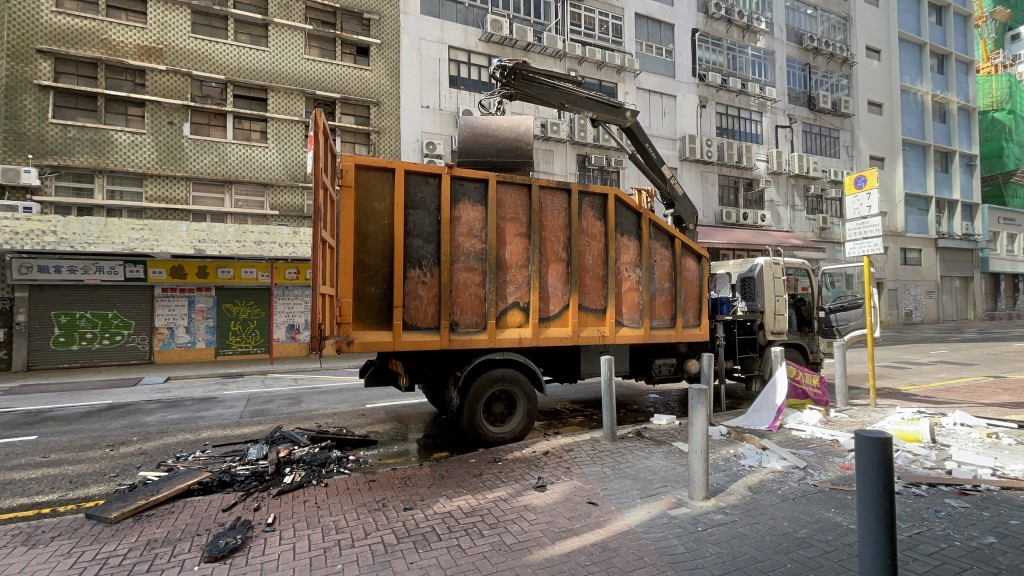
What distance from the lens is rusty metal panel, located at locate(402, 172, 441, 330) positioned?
17.6 feet

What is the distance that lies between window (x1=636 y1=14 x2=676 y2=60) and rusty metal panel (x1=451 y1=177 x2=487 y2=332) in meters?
22.6

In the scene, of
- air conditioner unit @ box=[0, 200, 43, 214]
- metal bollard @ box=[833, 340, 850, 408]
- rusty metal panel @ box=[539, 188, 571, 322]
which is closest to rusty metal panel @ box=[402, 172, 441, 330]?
rusty metal panel @ box=[539, 188, 571, 322]

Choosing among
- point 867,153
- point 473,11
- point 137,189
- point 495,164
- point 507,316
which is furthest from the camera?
point 867,153

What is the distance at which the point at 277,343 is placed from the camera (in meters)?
17.6

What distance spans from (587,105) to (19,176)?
15930 mm

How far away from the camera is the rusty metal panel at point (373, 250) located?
5141 millimetres

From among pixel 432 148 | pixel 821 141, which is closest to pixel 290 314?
pixel 432 148

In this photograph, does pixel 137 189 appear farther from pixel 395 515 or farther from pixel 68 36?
Answer: pixel 395 515

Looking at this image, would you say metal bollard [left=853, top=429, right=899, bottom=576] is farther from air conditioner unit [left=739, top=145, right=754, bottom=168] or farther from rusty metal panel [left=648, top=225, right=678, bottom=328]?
air conditioner unit [left=739, top=145, right=754, bottom=168]

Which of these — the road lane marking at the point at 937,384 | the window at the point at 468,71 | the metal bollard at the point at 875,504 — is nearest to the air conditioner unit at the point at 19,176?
the window at the point at 468,71

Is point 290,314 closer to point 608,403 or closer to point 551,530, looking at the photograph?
point 608,403

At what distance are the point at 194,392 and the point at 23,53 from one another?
1226 centimetres

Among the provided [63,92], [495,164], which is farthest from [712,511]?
[63,92]

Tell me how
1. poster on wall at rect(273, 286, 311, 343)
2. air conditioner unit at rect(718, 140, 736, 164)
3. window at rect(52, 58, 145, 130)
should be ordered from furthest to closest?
1. air conditioner unit at rect(718, 140, 736, 164)
2. poster on wall at rect(273, 286, 311, 343)
3. window at rect(52, 58, 145, 130)
